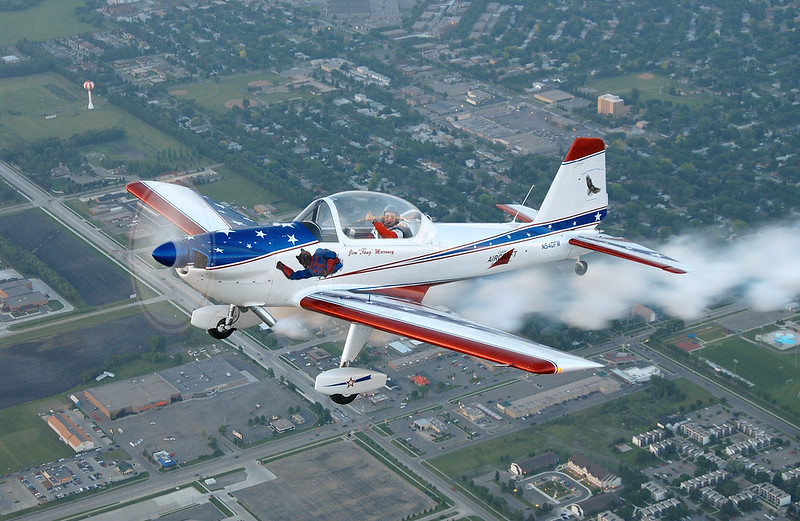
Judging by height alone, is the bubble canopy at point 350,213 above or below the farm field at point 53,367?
above

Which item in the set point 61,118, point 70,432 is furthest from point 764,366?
point 61,118

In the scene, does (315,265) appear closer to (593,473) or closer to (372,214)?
(372,214)

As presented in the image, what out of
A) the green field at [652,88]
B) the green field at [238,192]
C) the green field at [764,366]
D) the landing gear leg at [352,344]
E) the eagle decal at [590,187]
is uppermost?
the eagle decal at [590,187]

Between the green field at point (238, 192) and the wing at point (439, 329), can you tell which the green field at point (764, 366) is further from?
the wing at point (439, 329)

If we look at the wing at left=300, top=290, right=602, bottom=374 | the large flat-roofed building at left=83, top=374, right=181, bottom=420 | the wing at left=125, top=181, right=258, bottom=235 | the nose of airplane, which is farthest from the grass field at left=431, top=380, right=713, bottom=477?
the nose of airplane

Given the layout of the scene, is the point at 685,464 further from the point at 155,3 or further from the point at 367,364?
the point at 155,3

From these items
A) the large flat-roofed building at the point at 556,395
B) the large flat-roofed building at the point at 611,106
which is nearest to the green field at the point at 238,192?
the large flat-roofed building at the point at 556,395

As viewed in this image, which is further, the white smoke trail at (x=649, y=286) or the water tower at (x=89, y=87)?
the water tower at (x=89, y=87)
